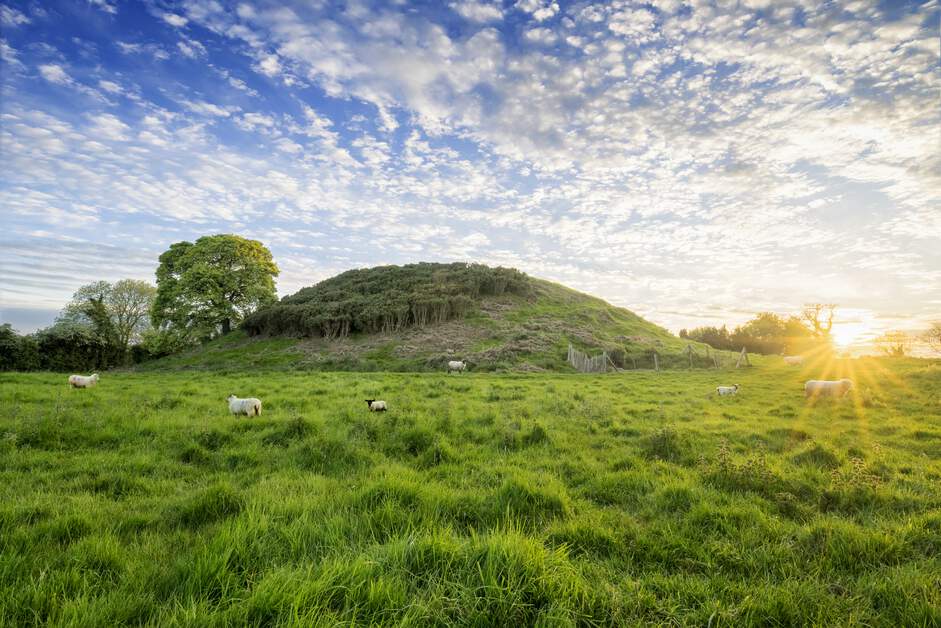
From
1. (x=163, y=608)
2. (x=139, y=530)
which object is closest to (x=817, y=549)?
(x=163, y=608)

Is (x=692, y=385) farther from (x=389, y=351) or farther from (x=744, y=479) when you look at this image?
(x=389, y=351)

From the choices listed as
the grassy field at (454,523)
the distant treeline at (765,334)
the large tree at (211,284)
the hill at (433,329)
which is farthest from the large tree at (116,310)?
the distant treeline at (765,334)

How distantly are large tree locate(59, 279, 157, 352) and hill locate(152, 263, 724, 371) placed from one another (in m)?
9.05

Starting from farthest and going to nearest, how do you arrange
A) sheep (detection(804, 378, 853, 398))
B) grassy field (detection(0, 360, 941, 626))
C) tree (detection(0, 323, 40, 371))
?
tree (detection(0, 323, 40, 371)), sheep (detection(804, 378, 853, 398)), grassy field (detection(0, 360, 941, 626))

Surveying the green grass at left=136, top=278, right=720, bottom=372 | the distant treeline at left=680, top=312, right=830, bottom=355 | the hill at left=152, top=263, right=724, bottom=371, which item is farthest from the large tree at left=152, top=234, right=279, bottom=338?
the distant treeline at left=680, top=312, right=830, bottom=355

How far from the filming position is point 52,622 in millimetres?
2740

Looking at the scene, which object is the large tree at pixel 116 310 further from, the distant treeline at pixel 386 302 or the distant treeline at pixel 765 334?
the distant treeline at pixel 765 334

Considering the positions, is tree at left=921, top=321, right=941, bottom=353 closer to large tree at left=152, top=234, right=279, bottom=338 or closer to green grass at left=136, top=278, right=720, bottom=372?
green grass at left=136, top=278, right=720, bottom=372

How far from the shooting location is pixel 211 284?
1774 inches

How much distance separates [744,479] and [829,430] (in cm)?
696

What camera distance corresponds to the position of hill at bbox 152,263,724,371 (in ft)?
121

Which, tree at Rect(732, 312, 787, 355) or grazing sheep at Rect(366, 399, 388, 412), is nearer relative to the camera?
grazing sheep at Rect(366, 399, 388, 412)

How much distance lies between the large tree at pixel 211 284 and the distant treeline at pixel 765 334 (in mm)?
76911

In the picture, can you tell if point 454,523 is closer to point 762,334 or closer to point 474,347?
point 474,347
